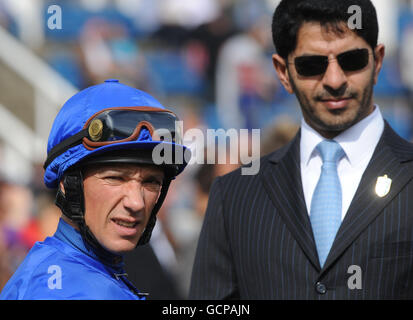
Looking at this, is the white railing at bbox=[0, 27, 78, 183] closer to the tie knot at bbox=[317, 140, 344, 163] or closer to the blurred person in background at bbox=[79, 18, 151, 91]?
the blurred person in background at bbox=[79, 18, 151, 91]

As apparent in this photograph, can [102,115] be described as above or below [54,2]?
below

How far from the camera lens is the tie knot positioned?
3080 mm

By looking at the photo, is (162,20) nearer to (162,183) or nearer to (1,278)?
(1,278)

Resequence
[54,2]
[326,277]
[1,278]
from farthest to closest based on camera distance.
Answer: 1. [54,2]
2. [1,278]
3. [326,277]

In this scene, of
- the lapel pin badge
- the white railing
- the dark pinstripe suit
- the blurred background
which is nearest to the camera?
the dark pinstripe suit

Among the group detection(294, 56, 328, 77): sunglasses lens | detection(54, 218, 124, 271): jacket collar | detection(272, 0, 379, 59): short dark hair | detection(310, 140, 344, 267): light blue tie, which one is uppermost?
detection(272, 0, 379, 59): short dark hair

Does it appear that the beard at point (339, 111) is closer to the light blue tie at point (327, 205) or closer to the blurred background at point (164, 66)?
the light blue tie at point (327, 205)

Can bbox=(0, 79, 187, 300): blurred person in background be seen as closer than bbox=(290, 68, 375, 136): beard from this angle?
Yes

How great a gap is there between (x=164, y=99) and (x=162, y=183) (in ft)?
24.5

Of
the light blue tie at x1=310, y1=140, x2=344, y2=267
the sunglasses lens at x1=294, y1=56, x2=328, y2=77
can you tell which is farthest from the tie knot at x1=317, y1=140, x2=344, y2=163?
the sunglasses lens at x1=294, y1=56, x2=328, y2=77

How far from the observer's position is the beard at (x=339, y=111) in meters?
3.05

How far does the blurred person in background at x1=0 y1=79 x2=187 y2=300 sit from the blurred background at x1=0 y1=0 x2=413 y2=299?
5.32 meters

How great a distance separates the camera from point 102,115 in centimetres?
246
